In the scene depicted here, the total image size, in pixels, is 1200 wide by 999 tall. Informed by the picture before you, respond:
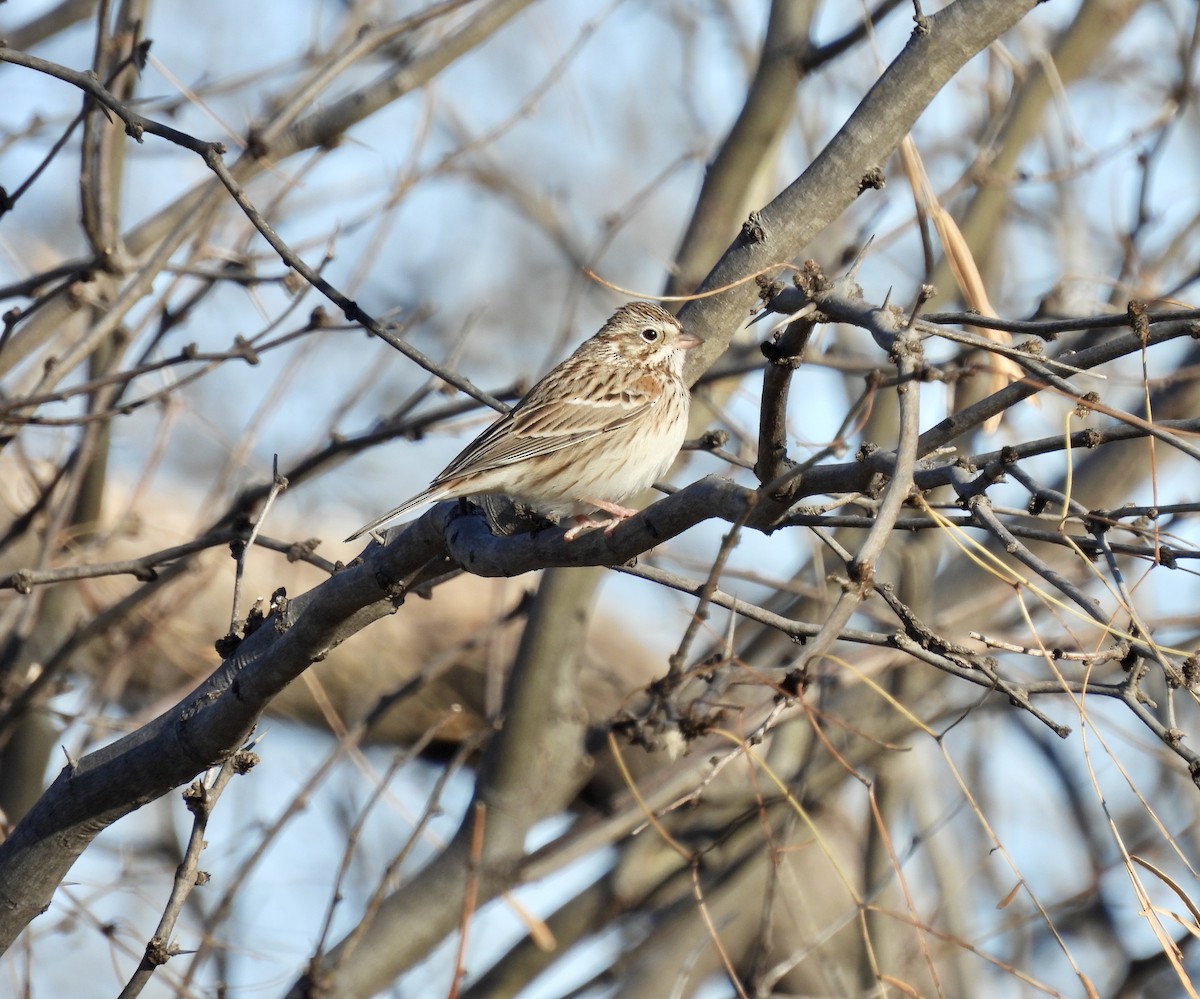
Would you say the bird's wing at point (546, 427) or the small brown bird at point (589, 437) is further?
the bird's wing at point (546, 427)

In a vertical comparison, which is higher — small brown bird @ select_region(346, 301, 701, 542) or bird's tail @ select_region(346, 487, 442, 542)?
small brown bird @ select_region(346, 301, 701, 542)

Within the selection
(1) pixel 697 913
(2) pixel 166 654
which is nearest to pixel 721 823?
(1) pixel 697 913

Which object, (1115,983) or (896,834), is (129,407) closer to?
(896,834)

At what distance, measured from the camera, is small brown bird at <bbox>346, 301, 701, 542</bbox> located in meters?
4.71

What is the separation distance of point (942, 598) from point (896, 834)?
6.26ft

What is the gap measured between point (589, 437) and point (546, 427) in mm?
168

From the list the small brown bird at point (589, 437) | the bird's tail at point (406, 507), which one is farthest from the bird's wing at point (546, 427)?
the bird's tail at point (406, 507)

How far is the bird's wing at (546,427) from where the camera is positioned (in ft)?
15.9

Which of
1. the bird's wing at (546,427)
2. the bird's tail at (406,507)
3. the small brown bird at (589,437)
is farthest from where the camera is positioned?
the bird's wing at (546,427)

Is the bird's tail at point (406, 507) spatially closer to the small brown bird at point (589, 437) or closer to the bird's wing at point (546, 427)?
the small brown bird at point (589, 437)

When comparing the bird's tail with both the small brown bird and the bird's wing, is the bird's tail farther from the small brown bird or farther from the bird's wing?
the bird's wing

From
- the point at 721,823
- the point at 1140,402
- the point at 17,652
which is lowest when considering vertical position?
the point at 721,823

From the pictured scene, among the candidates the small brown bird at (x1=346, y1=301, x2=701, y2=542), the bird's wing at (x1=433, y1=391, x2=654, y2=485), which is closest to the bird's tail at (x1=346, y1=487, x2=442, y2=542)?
the small brown bird at (x1=346, y1=301, x2=701, y2=542)

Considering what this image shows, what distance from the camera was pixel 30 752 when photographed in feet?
19.3
